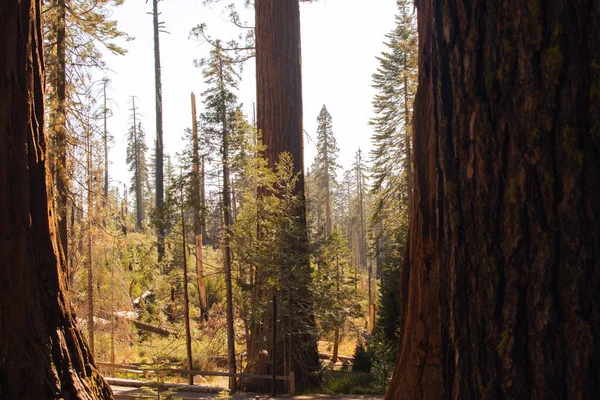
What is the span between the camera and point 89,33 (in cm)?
1233

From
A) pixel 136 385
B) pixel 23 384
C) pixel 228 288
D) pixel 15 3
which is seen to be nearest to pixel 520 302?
pixel 23 384

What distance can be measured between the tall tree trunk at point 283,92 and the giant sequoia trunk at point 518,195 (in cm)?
931

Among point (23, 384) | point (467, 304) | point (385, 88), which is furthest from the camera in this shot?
point (385, 88)

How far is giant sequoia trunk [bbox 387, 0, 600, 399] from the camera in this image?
180 centimetres

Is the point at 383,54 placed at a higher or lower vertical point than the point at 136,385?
higher

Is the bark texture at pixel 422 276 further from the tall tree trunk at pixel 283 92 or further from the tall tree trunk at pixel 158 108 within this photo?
the tall tree trunk at pixel 158 108

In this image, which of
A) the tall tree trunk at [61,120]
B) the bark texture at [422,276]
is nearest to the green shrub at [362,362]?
the tall tree trunk at [61,120]

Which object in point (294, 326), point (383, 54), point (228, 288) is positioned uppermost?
point (383, 54)

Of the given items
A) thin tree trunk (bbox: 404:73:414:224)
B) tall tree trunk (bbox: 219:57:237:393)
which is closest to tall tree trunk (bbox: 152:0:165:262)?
thin tree trunk (bbox: 404:73:414:224)

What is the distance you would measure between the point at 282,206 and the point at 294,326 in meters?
2.60

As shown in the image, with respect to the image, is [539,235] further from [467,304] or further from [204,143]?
[204,143]

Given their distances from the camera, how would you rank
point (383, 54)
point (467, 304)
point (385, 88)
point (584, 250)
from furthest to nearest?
point (383, 54), point (385, 88), point (467, 304), point (584, 250)

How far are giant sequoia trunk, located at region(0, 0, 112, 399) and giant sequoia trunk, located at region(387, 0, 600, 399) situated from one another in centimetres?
278

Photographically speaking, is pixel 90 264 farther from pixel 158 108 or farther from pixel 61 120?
pixel 158 108
